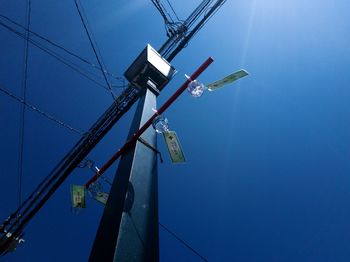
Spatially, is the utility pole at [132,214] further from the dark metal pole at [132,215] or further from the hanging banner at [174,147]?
the hanging banner at [174,147]

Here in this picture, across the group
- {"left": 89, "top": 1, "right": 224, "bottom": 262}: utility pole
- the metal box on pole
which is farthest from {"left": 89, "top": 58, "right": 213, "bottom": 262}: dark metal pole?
the metal box on pole

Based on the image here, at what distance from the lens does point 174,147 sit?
3.14 m

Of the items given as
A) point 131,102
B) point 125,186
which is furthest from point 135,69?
point 125,186

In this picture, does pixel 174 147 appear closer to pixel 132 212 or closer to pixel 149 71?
pixel 132 212

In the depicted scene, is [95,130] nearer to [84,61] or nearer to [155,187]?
[84,61]

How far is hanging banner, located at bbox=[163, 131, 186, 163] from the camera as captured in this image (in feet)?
10.2

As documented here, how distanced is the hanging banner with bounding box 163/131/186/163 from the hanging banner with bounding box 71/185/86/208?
1.43m

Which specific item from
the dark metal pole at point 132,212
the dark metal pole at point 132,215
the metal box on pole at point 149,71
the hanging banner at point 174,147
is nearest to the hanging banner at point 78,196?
the dark metal pole at point 132,212

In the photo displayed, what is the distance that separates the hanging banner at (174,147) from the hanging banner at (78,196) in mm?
1427

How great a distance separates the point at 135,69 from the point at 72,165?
3051mm

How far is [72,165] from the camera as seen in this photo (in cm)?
677

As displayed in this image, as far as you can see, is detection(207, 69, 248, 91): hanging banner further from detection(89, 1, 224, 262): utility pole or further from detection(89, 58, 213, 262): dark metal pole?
detection(89, 1, 224, 262): utility pole

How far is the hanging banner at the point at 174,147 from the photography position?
122 inches

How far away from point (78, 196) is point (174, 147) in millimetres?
1540
